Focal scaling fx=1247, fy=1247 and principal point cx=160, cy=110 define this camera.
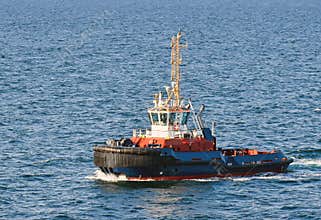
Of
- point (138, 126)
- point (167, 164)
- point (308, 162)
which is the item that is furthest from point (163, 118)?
point (138, 126)

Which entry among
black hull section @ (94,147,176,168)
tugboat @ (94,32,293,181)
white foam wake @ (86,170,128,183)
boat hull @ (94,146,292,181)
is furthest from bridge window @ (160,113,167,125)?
white foam wake @ (86,170,128,183)

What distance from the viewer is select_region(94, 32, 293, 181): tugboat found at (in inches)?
3462

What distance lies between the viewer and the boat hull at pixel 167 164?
8769 cm

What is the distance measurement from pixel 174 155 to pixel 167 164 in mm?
826

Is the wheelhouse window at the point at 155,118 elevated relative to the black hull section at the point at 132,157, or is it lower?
elevated

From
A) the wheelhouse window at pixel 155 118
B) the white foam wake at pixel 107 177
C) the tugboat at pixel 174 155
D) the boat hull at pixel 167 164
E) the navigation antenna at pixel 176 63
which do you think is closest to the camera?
the boat hull at pixel 167 164

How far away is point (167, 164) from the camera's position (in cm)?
8844

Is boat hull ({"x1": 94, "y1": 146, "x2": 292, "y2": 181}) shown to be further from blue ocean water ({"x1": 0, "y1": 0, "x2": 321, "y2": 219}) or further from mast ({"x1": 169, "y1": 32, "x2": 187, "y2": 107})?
mast ({"x1": 169, "y1": 32, "x2": 187, "y2": 107})

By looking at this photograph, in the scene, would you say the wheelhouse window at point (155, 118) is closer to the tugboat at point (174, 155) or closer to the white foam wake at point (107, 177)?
the tugboat at point (174, 155)

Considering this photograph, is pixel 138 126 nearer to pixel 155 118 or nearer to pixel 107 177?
pixel 155 118

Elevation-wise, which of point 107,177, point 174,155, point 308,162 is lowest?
point 107,177

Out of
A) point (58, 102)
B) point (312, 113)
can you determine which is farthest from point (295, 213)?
point (58, 102)

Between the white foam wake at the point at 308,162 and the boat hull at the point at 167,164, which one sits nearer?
the boat hull at the point at 167,164

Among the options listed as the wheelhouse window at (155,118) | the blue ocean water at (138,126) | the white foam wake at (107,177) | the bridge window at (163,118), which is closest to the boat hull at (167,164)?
the white foam wake at (107,177)
